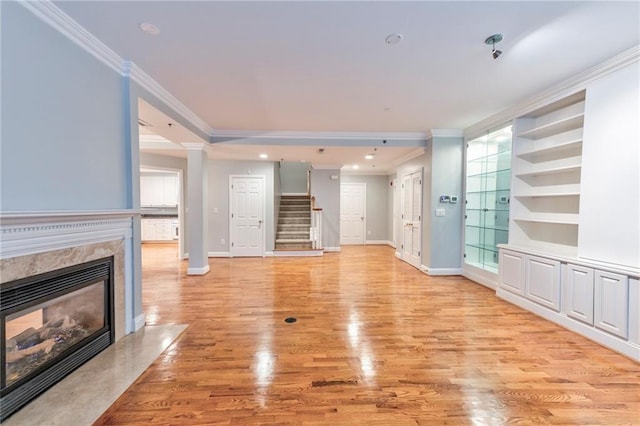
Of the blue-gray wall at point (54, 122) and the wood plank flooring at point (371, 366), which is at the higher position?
the blue-gray wall at point (54, 122)

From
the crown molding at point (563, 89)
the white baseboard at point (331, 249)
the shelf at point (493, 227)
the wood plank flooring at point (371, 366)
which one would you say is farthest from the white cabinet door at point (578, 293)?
the white baseboard at point (331, 249)

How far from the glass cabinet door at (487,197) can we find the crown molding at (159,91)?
15.6 feet

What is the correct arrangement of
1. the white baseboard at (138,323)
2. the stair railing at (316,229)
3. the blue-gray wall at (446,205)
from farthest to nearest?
the stair railing at (316,229)
the blue-gray wall at (446,205)
the white baseboard at (138,323)

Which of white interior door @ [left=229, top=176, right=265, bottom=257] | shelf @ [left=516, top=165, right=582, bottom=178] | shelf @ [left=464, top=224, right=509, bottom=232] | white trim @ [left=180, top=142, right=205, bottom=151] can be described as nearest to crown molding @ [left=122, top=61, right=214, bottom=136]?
white trim @ [left=180, top=142, right=205, bottom=151]

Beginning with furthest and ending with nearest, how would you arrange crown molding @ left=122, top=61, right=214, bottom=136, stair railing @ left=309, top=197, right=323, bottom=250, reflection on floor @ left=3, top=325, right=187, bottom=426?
1. stair railing @ left=309, top=197, right=323, bottom=250
2. crown molding @ left=122, top=61, right=214, bottom=136
3. reflection on floor @ left=3, top=325, right=187, bottom=426

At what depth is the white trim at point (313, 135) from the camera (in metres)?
4.92

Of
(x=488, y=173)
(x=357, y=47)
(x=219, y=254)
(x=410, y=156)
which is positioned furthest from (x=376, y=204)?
(x=357, y=47)

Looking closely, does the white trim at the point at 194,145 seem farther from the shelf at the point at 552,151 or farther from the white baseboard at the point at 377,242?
the white baseboard at the point at 377,242

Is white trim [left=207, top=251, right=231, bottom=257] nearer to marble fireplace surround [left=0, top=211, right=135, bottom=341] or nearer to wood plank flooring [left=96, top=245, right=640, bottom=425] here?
wood plank flooring [left=96, top=245, right=640, bottom=425]

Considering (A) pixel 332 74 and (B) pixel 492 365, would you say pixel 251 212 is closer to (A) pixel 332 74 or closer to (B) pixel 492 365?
(A) pixel 332 74

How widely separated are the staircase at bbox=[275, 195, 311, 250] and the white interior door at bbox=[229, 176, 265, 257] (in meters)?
0.70

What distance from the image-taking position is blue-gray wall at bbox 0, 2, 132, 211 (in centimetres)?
165

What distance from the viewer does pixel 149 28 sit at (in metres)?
2.07

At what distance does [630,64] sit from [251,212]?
6.45 m
